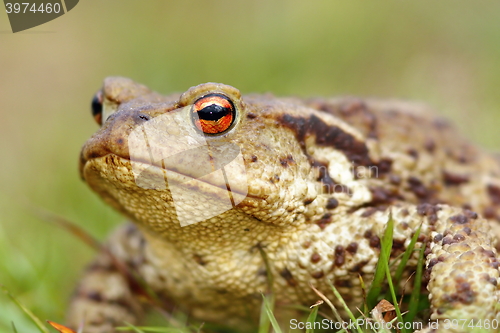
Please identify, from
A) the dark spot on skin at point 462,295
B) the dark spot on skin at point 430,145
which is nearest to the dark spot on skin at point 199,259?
the dark spot on skin at point 462,295

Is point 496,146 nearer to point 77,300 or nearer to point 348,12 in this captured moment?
point 348,12

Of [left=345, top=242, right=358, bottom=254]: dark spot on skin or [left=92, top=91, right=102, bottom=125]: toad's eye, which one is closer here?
[left=345, top=242, right=358, bottom=254]: dark spot on skin

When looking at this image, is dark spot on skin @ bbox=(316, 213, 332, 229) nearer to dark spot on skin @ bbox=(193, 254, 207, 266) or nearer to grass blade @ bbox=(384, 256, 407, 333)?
grass blade @ bbox=(384, 256, 407, 333)

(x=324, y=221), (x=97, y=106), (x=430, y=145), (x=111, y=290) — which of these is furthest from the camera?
(x=111, y=290)

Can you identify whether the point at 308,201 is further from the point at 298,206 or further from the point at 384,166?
the point at 384,166

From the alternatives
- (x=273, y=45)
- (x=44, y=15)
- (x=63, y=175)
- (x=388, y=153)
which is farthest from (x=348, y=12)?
(x=388, y=153)

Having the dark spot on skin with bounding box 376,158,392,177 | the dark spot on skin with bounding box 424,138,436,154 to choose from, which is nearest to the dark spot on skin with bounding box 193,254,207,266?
the dark spot on skin with bounding box 376,158,392,177

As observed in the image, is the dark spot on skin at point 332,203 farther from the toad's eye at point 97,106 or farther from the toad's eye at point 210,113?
the toad's eye at point 97,106

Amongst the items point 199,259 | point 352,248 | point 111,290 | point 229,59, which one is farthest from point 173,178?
point 229,59
